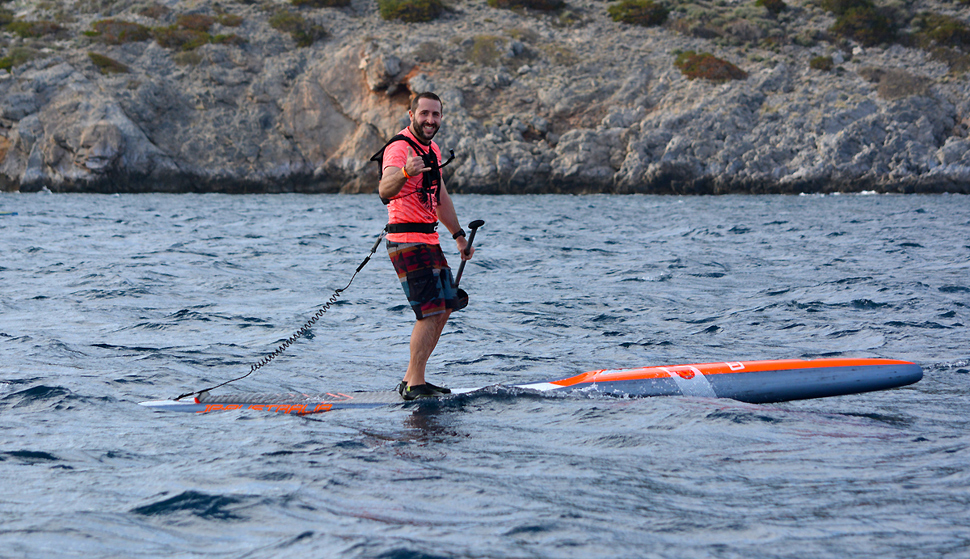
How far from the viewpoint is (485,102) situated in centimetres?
4762

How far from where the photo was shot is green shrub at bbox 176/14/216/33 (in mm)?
50906

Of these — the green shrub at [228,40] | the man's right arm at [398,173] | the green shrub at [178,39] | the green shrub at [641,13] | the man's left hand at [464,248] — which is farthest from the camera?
the green shrub at [641,13]

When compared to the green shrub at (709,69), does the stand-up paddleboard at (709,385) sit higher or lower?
lower

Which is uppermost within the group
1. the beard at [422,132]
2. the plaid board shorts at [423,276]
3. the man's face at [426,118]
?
the man's face at [426,118]

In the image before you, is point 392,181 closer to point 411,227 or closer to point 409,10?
point 411,227

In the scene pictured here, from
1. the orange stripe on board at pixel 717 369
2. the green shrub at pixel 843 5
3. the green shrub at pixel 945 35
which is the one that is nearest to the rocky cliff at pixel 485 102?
the green shrub at pixel 843 5

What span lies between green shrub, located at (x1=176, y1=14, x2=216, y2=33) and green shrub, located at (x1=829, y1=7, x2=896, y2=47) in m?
39.9

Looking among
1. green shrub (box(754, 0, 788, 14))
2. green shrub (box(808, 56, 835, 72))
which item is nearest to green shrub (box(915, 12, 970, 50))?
green shrub (box(808, 56, 835, 72))

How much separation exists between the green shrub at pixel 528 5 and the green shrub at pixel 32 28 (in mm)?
28545

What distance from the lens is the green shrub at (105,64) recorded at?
4647cm

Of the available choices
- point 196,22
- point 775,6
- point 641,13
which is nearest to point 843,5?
point 775,6

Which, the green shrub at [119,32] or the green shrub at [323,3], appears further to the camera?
the green shrub at [323,3]

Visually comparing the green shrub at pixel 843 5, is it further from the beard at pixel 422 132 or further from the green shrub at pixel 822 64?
the beard at pixel 422 132

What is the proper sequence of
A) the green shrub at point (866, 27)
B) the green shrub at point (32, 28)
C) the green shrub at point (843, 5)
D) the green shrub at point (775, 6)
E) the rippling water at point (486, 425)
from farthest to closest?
the green shrub at point (775, 6), the green shrub at point (843, 5), the green shrub at point (32, 28), the green shrub at point (866, 27), the rippling water at point (486, 425)
